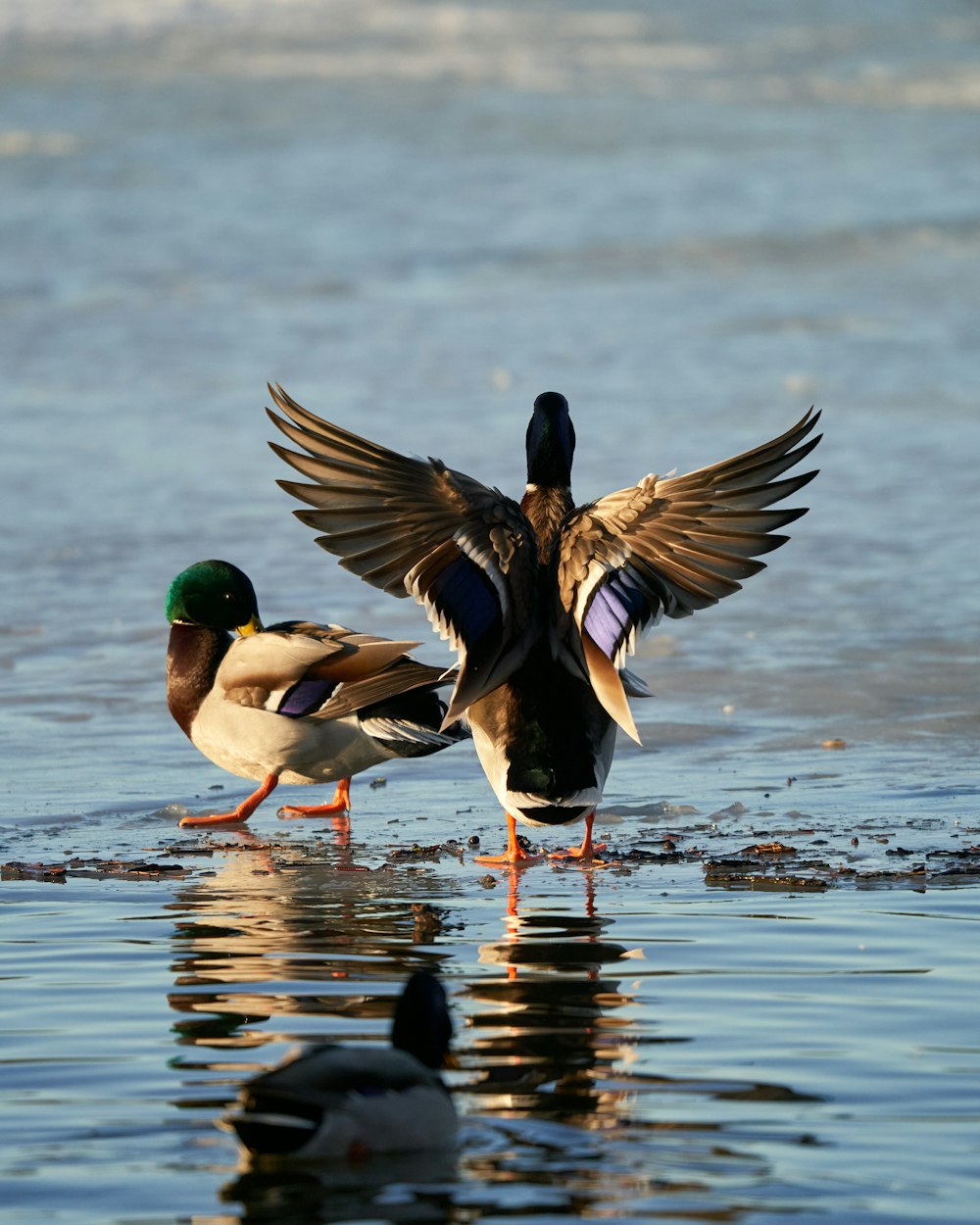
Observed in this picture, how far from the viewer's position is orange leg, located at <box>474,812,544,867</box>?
20.4 ft

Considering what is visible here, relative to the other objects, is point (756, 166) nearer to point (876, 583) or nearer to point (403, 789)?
point (876, 583)

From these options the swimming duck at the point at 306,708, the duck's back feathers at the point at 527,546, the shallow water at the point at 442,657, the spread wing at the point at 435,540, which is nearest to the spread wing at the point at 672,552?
the duck's back feathers at the point at 527,546

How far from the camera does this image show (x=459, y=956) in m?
5.14

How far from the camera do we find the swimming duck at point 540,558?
5836 mm

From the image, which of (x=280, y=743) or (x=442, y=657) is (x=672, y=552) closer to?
(x=280, y=743)

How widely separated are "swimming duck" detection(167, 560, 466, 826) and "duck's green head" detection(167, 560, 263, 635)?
0.17 metres

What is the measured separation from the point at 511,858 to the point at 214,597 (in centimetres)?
181

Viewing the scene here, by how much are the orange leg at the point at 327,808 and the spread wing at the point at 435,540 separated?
1.30 meters

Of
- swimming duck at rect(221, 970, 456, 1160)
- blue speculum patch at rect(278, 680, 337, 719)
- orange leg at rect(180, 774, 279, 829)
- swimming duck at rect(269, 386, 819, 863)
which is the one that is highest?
swimming duck at rect(269, 386, 819, 863)

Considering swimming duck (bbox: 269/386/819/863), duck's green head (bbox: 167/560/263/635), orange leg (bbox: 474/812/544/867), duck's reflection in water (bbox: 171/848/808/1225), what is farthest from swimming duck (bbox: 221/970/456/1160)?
duck's green head (bbox: 167/560/263/635)

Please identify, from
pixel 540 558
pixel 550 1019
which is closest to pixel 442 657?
pixel 540 558

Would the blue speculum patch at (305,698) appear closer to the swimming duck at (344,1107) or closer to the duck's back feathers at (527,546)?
the duck's back feathers at (527,546)

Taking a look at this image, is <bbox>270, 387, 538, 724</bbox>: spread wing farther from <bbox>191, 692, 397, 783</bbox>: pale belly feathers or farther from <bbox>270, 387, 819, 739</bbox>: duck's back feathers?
<bbox>191, 692, 397, 783</bbox>: pale belly feathers

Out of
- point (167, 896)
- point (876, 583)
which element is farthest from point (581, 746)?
point (876, 583)
